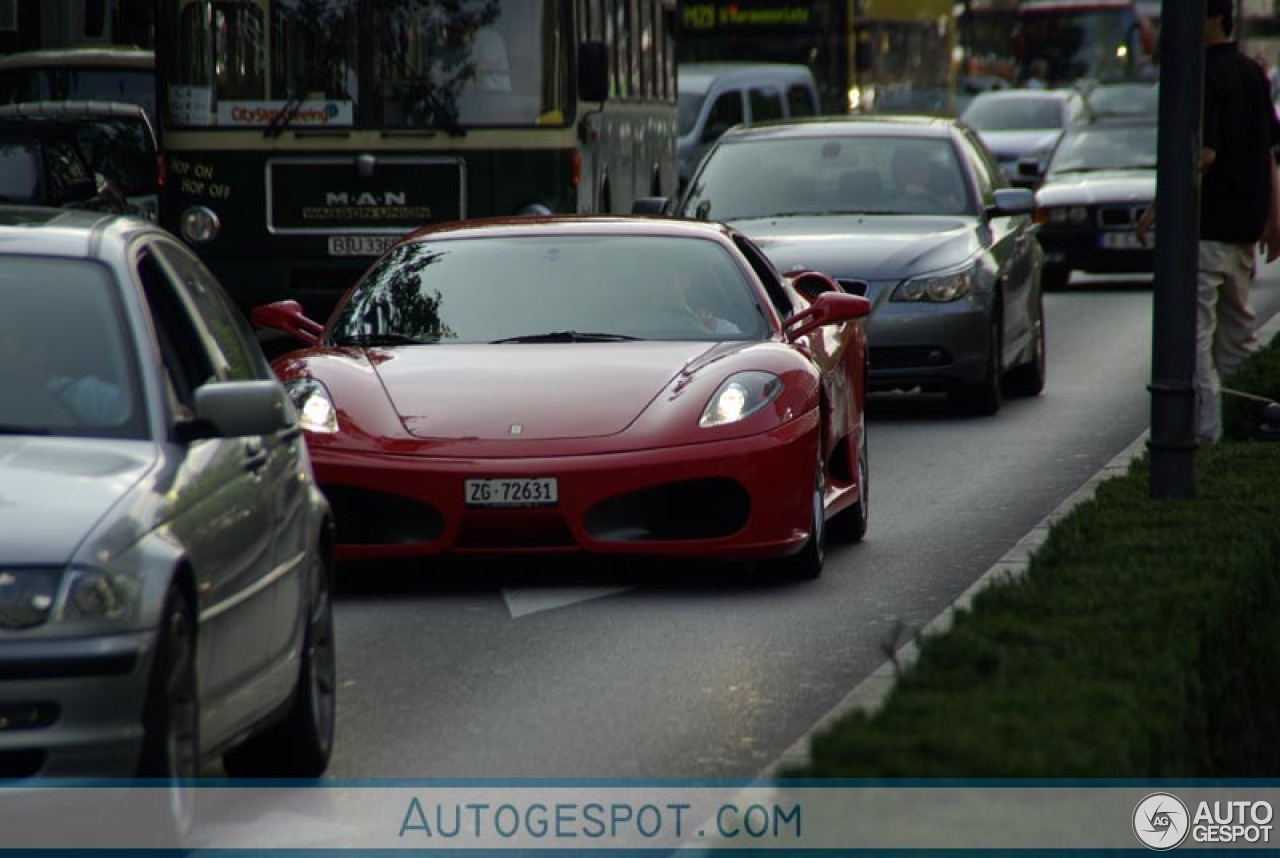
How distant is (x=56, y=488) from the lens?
587 cm

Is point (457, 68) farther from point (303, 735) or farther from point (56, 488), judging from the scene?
point (56, 488)

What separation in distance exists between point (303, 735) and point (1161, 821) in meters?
2.29

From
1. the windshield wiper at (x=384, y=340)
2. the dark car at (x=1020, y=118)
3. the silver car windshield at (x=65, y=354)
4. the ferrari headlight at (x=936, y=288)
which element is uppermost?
the silver car windshield at (x=65, y=354)

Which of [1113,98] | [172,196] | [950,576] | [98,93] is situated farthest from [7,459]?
[1113,98]

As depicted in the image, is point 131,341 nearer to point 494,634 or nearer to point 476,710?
point 476,710

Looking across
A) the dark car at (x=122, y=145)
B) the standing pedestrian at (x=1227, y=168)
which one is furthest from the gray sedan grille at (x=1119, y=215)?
the standing pedestrian at (x=1227, y=168)

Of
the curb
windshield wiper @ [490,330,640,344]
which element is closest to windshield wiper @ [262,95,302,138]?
the curb

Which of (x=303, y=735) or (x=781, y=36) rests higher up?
(x=781, y=36)

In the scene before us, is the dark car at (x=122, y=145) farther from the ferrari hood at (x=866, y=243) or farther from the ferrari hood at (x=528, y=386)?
the ferrari hood at (x=528, y=386)

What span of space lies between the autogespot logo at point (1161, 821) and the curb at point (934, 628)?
0.51m

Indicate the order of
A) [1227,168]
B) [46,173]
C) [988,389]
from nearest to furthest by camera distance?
1. [1227,168]
2. [988,389]
3. [46,173]

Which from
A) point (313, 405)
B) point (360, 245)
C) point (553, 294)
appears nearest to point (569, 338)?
point (553, 294)

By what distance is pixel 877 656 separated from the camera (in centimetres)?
895

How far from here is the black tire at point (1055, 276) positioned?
92.8 ft
